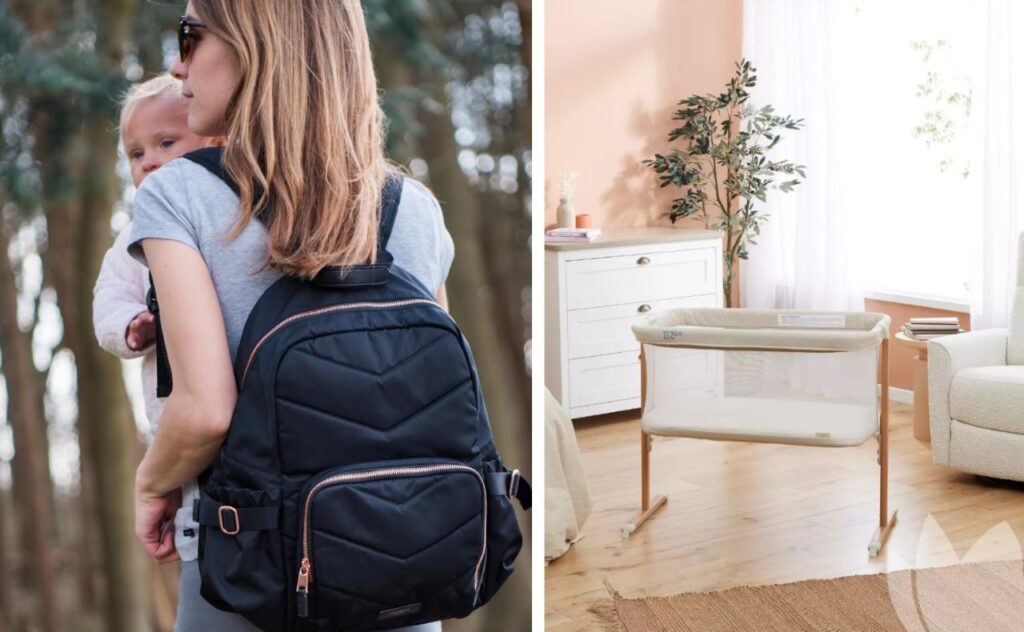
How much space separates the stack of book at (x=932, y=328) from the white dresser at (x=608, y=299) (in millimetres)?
986

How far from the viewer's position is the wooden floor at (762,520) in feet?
9.75

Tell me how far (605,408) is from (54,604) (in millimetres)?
3345

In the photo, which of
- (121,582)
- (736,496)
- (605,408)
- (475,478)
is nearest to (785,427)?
(736,496)

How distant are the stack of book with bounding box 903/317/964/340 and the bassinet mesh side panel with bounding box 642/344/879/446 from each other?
1.17m

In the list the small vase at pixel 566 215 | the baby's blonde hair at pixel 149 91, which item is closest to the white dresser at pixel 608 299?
the small vase at pixel 566 215

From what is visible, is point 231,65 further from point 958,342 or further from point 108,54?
point 958,342

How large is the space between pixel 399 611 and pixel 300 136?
455 millimetres

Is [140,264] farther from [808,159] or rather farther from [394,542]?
[808,159]

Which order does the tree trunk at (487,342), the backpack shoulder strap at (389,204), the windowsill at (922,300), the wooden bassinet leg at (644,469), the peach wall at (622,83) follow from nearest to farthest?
the backpack shoulder strap at (389,204), the tree trunk at (487,342), the wooden bassinet leg at (644,469), the windowsill at (922,300), the peach wall at (622,83)

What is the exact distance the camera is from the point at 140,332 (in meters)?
1.24

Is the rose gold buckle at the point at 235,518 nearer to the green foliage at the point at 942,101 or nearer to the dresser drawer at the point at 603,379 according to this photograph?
the dresser drawer at the point at 603,379

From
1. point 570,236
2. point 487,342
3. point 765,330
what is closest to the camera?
point 487,342

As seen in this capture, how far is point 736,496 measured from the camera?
12.1 feet

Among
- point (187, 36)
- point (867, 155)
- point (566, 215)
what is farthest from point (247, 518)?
point (867, 155)
